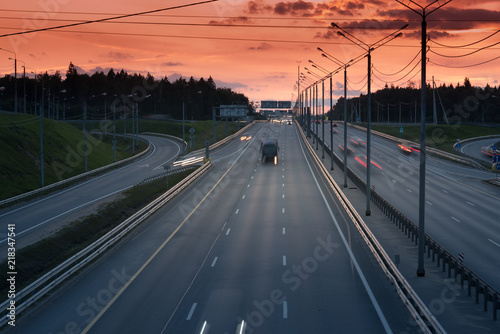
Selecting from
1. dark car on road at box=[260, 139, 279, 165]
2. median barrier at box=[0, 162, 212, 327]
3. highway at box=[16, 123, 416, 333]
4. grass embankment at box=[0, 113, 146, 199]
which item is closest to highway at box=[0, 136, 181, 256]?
grass embankment at box=[0, 113, 146, 199]

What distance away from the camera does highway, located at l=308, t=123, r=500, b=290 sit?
30.8 metres

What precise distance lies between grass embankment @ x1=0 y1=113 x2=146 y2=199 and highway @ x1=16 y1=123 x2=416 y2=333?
81.3 ft

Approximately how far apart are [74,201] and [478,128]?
111 m

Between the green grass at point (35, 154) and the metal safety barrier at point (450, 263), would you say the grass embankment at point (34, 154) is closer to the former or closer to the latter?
the green grass at point (35, 154)

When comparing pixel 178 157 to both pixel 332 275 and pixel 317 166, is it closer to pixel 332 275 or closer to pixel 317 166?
pixel 317 166

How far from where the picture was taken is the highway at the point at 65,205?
38219 mm


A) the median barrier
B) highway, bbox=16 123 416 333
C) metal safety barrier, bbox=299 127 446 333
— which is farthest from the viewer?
the median barrier

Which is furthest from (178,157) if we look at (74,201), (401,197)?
(401,197)

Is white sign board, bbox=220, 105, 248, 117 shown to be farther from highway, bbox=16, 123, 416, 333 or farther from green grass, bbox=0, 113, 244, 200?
highway, bbox=16, 123, 416, 333

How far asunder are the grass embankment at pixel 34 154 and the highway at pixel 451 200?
112ft

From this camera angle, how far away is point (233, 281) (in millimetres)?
24453

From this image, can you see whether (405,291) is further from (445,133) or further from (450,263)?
(445,133)

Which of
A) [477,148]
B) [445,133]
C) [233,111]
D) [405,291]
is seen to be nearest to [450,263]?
[405,291]

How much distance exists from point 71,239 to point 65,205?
1194cm
